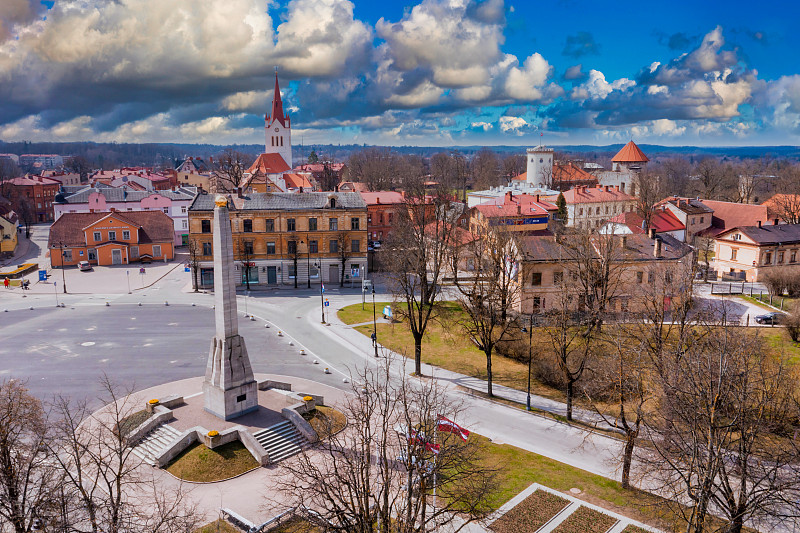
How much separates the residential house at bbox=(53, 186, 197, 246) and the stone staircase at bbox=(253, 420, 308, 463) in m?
60.3

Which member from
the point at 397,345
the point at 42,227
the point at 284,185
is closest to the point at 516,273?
the point at 397,345

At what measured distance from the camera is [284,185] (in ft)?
322

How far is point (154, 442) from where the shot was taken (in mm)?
25203

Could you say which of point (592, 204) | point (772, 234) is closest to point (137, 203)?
point (592, 204)

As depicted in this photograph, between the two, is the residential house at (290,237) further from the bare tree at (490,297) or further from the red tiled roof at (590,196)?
the red tiled roof at (590,196)

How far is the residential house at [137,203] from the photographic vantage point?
265 ft

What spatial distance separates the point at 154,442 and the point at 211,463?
372cm

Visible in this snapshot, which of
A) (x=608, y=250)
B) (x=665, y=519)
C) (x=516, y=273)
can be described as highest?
(x=608, y=250)

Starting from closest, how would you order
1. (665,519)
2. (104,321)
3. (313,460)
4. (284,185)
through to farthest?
(665,519)
(313,460)
(104,321)
(284,185)

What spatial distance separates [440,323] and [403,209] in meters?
30.9

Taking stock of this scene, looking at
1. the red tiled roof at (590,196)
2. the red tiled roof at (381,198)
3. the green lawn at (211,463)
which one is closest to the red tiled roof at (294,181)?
the red tiled roof at (381,198)

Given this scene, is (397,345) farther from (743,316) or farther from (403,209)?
(403,209)

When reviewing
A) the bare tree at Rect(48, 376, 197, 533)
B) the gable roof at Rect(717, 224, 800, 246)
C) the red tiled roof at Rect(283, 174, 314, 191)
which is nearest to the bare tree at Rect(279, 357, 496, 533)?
the bare tree at Rect(48, 376, 197, 533)

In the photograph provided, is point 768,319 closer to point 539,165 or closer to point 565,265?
point 565,265
